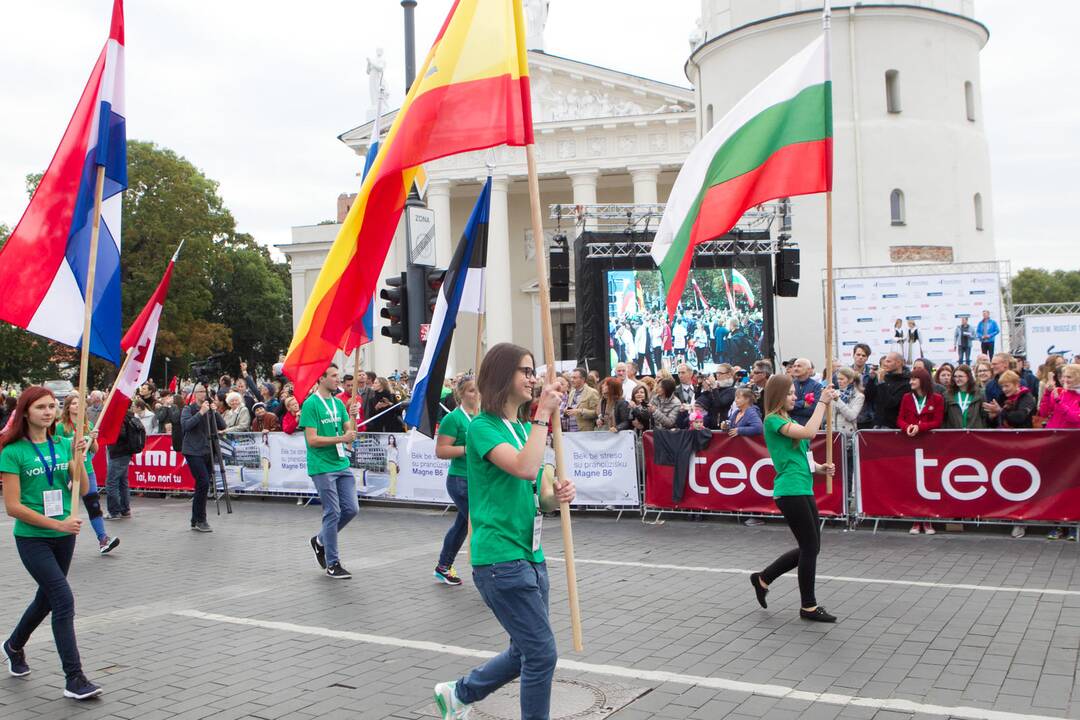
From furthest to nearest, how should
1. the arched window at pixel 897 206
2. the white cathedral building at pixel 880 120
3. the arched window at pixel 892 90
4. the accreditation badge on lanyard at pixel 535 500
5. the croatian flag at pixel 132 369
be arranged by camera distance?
the arched window at pixel 892 90, the arched window at pixel 897 206, the white cathedral building at pixel 880 120, the croatian flag at pixel 132 369, the accreditation badge on lanyard at pixel 535 500

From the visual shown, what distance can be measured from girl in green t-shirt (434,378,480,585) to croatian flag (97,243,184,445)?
2.77 m

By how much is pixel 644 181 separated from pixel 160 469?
30140mm

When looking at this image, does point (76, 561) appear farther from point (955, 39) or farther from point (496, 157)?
point (496, 157)

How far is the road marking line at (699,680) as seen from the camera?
16.9 feet

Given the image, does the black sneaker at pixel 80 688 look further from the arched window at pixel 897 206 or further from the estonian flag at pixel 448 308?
the arched window at pixel 897 206

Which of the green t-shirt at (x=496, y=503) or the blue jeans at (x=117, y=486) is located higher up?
the green t-shirt at (x=496, y=503)

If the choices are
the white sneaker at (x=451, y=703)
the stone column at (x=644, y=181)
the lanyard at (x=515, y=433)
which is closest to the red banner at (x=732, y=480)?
the white sneaker at (x=451, y=703)

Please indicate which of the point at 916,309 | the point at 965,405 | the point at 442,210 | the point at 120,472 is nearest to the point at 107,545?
the point at 120,472

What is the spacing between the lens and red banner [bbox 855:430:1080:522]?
10344 millimetres

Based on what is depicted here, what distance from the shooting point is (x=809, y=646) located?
256 inches

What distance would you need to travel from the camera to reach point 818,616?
7.11 meters

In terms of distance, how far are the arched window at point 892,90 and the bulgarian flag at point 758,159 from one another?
2478 centimetres

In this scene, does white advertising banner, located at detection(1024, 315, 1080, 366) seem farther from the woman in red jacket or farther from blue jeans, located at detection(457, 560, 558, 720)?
blue jeans, located at detection(457, 560, 558, 720)

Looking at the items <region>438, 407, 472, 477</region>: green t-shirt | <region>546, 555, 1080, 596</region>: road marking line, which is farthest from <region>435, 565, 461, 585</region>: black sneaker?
<region>546, 555, 1080, 596</region>: road marking line
